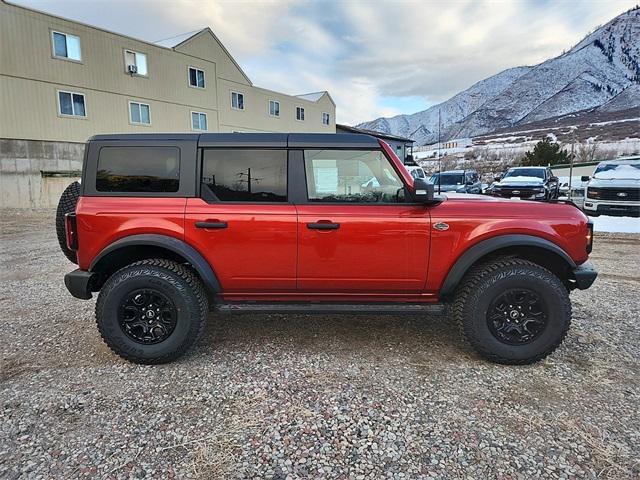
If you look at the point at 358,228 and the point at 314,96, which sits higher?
the point at 314,96

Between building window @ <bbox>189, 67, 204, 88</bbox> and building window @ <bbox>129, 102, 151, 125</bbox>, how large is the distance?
10.6 ft

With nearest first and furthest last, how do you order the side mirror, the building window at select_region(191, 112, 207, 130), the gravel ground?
the gravel ground
the side mirror
the building window at select_region(191, 112, 207, 130)

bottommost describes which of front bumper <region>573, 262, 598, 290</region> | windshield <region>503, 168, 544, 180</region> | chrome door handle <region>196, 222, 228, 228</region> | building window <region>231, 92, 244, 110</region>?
front bumper <region>573, 262, 598, 290</region>

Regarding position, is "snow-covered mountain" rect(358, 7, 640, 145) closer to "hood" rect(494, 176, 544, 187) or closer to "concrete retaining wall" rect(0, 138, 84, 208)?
"hood" rect(494, 176, 544, 187)

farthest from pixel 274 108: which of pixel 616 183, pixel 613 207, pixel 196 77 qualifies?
pixel 613 207

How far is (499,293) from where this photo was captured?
2.99 m

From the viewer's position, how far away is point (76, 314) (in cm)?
417

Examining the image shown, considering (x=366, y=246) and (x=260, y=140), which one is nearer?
(x=366, y=246)

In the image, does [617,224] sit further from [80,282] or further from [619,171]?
[80,282]

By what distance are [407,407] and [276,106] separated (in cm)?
2712

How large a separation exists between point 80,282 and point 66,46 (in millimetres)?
18098

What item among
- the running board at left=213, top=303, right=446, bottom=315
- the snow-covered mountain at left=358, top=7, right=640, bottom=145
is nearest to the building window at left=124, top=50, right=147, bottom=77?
the running board at left=213, top=303, right=446, bottom=315

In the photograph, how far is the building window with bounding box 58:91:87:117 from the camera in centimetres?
1653

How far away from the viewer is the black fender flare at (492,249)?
297 cm
